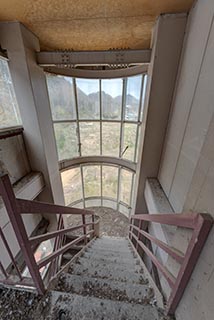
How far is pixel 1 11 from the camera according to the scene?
5.61ft

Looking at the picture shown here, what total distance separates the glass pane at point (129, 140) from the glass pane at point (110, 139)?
220 mm

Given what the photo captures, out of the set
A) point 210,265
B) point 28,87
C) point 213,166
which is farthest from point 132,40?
point 210,265

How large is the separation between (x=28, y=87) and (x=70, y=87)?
1.51m

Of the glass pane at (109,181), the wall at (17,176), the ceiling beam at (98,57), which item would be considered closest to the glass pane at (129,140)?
the glass pane at (109,181)

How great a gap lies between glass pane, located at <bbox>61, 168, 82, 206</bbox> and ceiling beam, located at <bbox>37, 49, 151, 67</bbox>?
2.81 m

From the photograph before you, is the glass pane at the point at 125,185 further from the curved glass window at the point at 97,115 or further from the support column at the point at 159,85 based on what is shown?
the support column at the point at 159,85

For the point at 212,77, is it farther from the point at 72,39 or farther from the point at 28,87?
the point at 28,87

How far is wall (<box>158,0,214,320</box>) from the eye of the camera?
693mm

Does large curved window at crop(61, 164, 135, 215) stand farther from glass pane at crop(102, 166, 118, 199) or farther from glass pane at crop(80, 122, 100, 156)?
glass pane at crop(80, 122, 100, 156)

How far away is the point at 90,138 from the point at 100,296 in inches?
140

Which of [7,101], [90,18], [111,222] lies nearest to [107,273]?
[7,101]

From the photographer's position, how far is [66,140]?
4047mm

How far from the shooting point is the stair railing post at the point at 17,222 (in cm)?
65

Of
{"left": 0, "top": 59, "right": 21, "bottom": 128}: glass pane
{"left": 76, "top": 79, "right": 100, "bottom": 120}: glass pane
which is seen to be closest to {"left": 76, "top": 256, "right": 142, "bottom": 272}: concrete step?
{"left": 0, "top": 59, "right": 21, "bottom": 128}: glass pane
